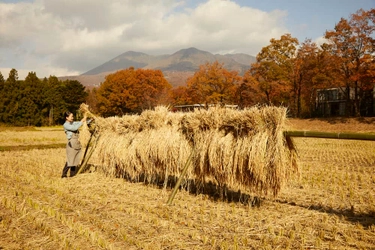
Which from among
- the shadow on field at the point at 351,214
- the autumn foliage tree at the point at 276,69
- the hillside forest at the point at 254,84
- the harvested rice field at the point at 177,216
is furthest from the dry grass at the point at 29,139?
the autumn foliage tree at the point at 276,69

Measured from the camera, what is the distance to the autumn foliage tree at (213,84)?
52812 mm

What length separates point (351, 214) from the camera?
6.47 metres

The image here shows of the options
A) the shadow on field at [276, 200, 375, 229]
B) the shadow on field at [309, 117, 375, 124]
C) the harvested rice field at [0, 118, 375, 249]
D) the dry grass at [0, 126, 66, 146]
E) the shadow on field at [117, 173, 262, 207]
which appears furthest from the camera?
the shadow on field at [309, 117, 375, 124]

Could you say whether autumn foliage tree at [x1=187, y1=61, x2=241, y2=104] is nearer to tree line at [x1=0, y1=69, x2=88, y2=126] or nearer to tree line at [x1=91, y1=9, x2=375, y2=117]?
tree line at [x1=91, y1=9, x2=375, y2=117]

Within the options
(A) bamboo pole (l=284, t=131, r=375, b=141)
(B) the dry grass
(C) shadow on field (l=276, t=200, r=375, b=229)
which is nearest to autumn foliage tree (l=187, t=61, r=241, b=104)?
(B) the dry grass

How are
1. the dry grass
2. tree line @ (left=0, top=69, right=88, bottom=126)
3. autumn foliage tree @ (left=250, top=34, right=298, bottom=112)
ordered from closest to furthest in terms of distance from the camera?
1. the dry grass
2. autumn foliage tree @ (left=250, top=34, right=298, bottom=112)
3. tree line @ (left=0, top=69, right=88, bottom=126)

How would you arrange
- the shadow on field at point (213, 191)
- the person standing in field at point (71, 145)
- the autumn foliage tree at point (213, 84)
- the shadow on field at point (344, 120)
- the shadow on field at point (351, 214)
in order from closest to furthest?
1. the shadow on field at point (351, 214)
2. the shadow on field at point (213, 191)
3. the person standing in field at point (71, 145)
4. the shadow on field at point (344, 120)
5. the autumn foliage tree at point (213, 84)

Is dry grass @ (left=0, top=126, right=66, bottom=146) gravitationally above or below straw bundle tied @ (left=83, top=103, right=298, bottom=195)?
below

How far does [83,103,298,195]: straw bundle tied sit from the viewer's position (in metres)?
6.54

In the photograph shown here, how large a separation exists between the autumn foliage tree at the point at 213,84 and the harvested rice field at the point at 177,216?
43324mm

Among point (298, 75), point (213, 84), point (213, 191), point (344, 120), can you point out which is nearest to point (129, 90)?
point (213, 84)

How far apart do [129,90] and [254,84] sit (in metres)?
30.5

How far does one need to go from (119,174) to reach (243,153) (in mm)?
5254

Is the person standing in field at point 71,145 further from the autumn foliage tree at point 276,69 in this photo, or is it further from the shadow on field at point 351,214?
the autumn foliage tree at point 276,69
